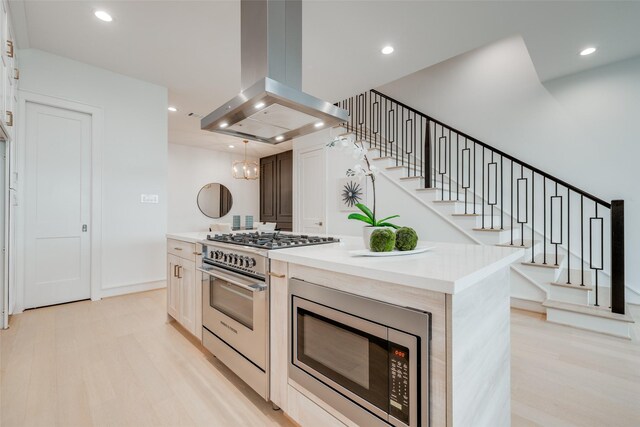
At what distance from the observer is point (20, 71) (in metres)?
2.97

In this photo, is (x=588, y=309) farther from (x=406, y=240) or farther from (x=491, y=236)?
(x=406, y=240)

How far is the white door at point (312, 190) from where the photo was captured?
5.20 meters

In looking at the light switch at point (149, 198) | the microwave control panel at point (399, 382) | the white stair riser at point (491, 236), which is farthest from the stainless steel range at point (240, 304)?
the white stair riser at point (491, 236)

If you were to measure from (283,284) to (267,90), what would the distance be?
3.29 ft

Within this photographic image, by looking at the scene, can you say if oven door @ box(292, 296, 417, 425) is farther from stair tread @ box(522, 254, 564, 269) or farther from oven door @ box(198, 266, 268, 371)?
stair tread @ box(522, 254, 564, 269)

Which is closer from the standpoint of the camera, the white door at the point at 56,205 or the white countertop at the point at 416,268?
the white countertop at the point at 416,268

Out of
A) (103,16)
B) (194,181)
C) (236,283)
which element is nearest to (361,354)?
(236,283)

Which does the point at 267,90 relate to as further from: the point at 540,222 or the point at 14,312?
the point at 540,222

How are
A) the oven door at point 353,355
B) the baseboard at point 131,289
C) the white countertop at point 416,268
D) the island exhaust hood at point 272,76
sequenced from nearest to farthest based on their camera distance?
the white countertop at point 416,268 < the oven door at point 353,355 < the island exhaust hood at point 272,76 < the baseboard at point 131,289

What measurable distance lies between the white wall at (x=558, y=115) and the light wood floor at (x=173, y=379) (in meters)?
2.08

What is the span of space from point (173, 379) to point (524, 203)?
4549mm

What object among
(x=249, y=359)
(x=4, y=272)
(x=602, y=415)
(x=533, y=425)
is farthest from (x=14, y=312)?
(x=602, y=415)

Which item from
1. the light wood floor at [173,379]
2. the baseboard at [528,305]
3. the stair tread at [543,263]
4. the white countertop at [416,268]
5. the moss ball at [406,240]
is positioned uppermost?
the moss ball at [406,240]

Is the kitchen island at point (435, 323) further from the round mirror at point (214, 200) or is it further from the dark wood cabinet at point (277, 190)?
the round mirror at point (214, 200)
